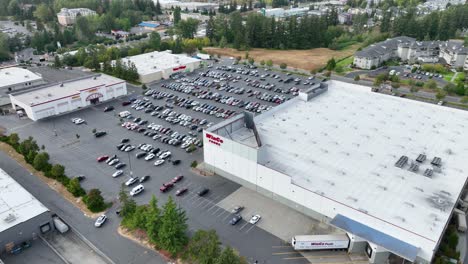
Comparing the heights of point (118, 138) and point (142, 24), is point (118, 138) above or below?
below

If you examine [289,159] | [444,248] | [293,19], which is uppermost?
[293,19]

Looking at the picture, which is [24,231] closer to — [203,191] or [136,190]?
[136,190]

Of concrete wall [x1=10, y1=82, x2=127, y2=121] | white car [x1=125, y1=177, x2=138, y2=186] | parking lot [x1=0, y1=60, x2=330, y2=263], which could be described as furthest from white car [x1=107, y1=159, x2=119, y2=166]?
concrete wall [x1=10, y1=82, x2=127, y2=121]

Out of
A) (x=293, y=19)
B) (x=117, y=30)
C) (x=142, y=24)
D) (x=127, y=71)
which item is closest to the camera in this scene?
(x=127, y=71)

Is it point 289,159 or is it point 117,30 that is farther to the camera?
point 117,30

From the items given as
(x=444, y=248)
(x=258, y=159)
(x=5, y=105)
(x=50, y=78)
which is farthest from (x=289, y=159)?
(x=50, y=78)

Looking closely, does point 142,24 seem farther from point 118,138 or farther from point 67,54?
point 118,138

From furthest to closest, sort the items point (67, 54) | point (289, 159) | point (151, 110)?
1. point (67, 54)
2. point (151, 110)
3. point (289, 159)
